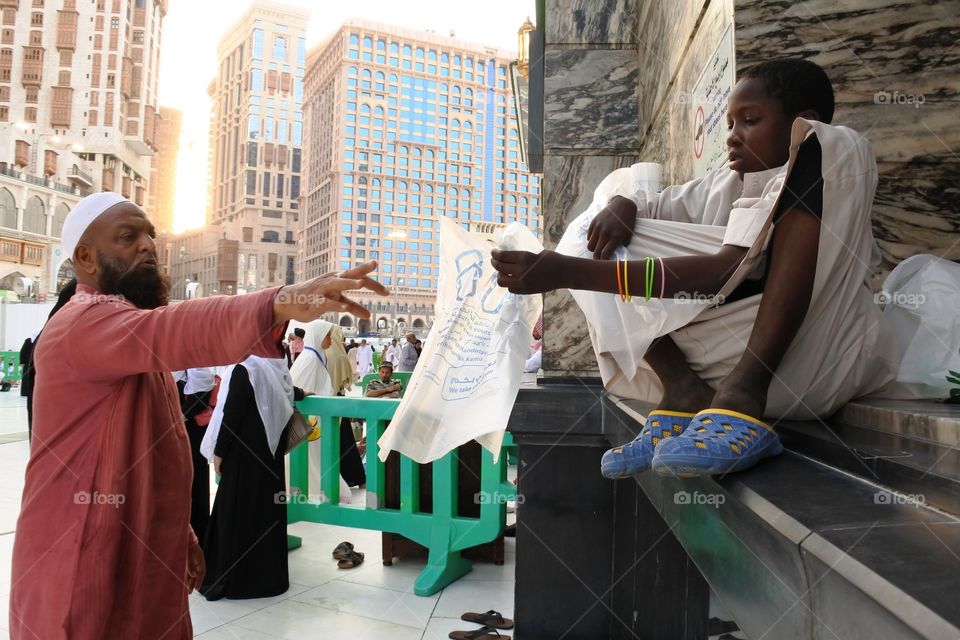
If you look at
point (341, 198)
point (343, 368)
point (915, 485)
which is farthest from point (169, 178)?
point (915, 485)

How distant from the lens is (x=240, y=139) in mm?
96125

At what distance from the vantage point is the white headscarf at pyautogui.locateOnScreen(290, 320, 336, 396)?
21.3ft

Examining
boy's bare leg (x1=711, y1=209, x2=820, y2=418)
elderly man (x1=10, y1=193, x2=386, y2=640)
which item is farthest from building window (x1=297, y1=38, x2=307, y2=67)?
boy's bare leg (x1=711, y1=209, x2=820, y2=418)

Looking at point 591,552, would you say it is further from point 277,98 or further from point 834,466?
point 277,98

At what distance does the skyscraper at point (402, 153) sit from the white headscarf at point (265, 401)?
75978mm

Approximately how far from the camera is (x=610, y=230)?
159 centimetres

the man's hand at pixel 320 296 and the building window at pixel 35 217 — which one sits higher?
the building window at pixel 35 217

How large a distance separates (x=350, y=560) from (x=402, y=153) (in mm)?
96272

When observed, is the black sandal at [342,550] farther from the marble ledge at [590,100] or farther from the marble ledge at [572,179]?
the marble ledge at [590,100]

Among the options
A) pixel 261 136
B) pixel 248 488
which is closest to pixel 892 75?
pixel 248 488

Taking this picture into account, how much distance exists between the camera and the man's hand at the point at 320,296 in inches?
52.3

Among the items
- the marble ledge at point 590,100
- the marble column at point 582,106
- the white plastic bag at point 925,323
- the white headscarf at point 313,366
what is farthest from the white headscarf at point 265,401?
the white plastic bag at point 925,323

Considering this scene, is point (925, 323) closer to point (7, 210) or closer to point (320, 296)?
point (320, 296)

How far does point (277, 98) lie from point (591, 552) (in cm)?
10657
